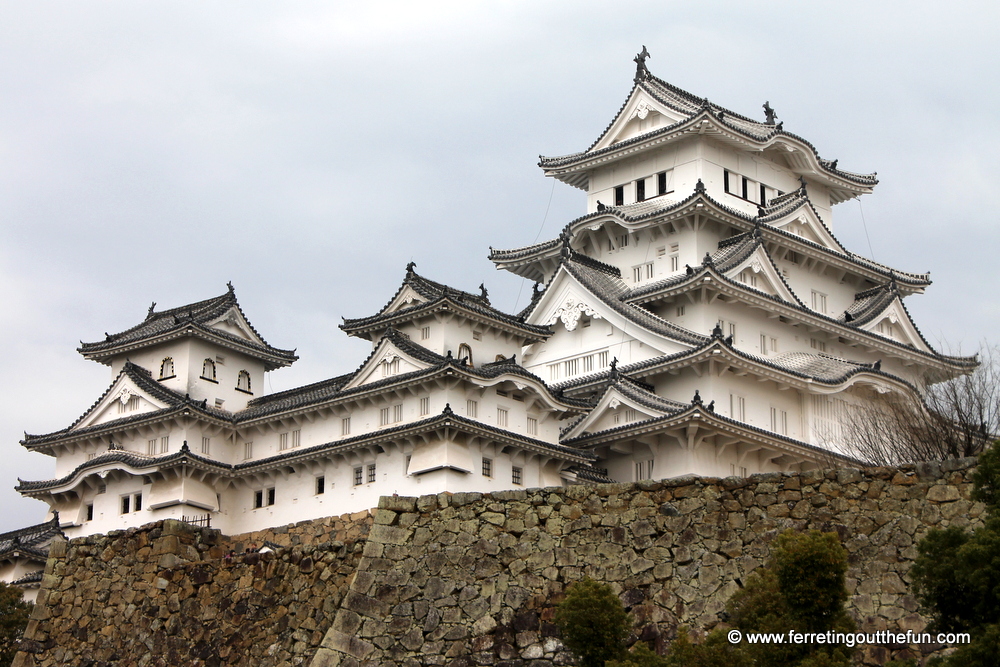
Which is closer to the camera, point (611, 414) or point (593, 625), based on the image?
point (593, 625)

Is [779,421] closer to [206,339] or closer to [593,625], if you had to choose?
[206,339]

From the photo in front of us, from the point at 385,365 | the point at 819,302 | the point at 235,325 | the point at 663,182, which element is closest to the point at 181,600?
the point at 385,365

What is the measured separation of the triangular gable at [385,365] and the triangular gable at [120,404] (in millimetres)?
7401

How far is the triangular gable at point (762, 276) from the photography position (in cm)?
4956

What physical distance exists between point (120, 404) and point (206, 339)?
11.7 ft

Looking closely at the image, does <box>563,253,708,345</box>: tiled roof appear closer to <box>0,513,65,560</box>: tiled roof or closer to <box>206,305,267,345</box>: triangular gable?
<box>206,305,267,345</box>: triangular gable

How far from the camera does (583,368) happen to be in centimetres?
4994

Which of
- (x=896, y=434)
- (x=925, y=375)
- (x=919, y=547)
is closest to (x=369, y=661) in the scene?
(x=919, y=547)

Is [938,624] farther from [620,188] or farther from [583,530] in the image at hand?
[620,188]

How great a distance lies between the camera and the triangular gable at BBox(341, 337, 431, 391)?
44281mm

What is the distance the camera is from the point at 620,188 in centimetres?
5559

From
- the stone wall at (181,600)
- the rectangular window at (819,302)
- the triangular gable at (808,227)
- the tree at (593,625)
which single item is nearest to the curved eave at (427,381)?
the triangular gable at (808,227)

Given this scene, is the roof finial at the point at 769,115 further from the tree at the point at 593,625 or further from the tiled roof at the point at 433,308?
the tree at the point at 593,625

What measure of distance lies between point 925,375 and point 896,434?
16.6 meters
